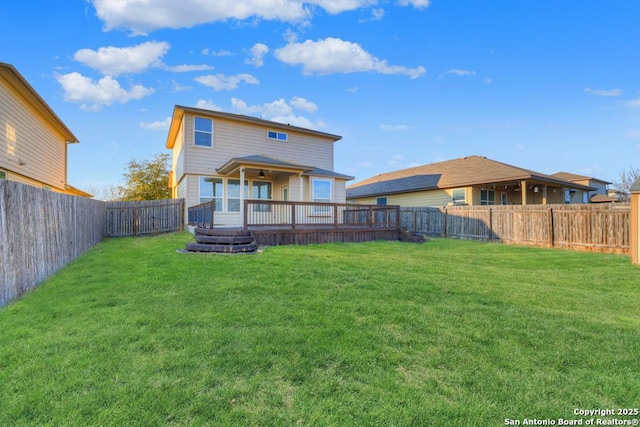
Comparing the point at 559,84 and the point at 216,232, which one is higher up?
the point at 559,84

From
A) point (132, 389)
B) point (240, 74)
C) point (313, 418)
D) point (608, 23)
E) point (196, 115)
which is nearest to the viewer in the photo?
point (313, 418)

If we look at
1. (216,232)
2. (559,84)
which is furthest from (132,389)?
(559,84)

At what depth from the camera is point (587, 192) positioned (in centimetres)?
2456

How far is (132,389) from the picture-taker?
7.63 ft

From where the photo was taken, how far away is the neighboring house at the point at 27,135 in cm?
987

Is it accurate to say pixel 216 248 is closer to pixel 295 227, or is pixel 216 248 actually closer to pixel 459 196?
pixel 295 227

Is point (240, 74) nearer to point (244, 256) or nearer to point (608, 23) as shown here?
point (244, 256)

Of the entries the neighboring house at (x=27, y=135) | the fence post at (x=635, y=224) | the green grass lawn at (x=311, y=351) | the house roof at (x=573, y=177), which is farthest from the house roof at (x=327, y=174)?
the house roof at (x=573, y=177)

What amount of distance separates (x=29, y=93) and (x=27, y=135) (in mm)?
1848

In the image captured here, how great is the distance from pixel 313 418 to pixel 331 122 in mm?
19862

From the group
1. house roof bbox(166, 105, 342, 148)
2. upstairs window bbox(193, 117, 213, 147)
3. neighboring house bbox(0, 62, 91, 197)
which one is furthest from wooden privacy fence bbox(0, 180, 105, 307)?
house roof bbox(166, 105, 342, 148)

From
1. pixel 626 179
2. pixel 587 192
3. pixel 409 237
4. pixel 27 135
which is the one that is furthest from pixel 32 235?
pixel 626 179

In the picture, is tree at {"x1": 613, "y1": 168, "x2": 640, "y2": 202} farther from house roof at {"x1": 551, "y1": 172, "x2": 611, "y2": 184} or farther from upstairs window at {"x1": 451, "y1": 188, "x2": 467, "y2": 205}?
upstairs window at {"x1": 451, "y1": 188, "x2": 467, "y2": 205}

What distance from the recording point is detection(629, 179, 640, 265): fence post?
837 cm
